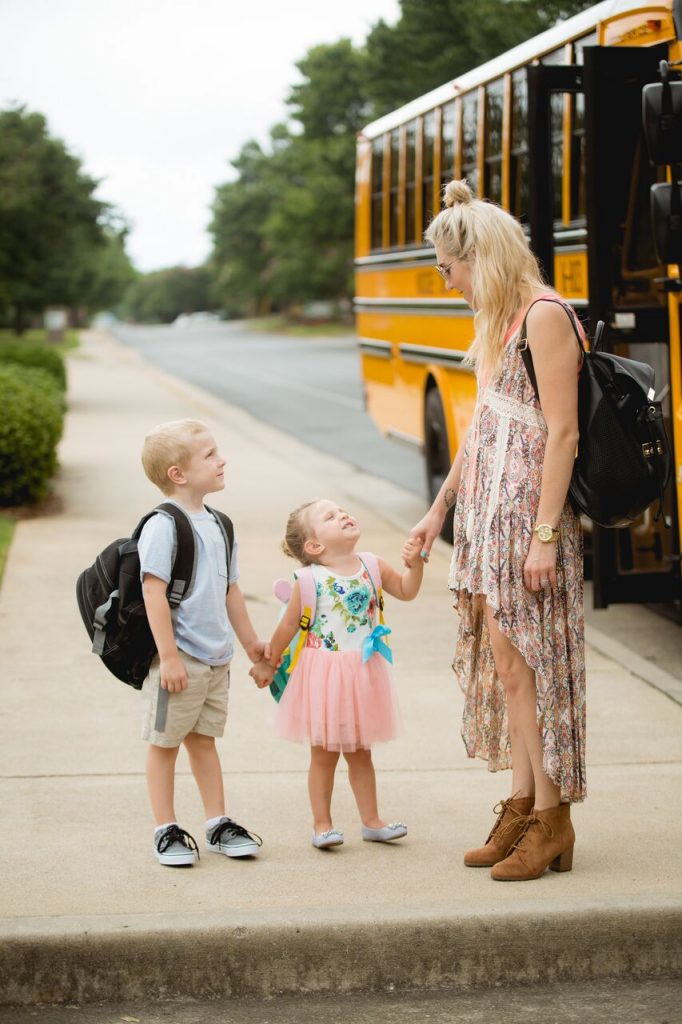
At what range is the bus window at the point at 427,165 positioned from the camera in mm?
10641

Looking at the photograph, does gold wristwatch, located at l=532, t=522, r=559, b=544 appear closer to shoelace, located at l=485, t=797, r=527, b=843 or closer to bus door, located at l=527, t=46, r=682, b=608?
shoelace, located at l=485, t=797, r=527, b=843

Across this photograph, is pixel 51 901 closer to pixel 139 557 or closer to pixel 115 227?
pixel 139 557

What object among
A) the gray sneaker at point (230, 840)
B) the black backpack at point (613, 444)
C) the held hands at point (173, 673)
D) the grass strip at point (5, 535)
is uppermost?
the black backpack at point (613, 444)

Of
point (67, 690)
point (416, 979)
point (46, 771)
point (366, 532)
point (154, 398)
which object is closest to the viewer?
point (416, 979)

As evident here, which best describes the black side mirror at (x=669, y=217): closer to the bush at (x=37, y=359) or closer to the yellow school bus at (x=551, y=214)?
the yellow school bus at (x=551, y=214)

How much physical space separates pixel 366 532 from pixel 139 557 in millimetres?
6496

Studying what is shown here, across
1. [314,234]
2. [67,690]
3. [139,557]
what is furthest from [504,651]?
[314,234]

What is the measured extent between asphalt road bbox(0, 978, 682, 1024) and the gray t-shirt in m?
1.00

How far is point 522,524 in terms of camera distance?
4.04 meters

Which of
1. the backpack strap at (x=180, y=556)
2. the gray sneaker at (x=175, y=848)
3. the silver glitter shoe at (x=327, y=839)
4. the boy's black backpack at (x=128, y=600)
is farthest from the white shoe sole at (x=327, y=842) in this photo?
the backpack strap at (x=180, y=556)

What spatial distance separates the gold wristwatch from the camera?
13.0 ft

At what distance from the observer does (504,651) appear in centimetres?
410

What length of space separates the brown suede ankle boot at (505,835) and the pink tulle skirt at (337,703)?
1.30ft

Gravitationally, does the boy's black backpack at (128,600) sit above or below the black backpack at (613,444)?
below
